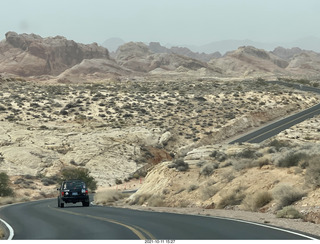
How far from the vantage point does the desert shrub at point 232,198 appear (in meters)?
25.6

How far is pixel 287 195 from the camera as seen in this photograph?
21938 millimetres

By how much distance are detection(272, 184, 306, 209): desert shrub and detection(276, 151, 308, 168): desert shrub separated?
517 cm

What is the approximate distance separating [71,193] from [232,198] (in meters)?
13.1

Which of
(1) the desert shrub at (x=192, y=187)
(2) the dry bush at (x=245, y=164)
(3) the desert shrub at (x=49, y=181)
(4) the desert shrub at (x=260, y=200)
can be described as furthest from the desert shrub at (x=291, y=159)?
(3) the desert shrub at (x=49, y=181)

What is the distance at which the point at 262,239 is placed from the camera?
43.6 feet

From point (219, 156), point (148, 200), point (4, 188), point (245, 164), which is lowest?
point (4, 188)

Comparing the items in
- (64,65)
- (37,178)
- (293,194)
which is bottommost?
(37,178)

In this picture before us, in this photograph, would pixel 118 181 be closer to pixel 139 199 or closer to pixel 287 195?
pixel 139 199

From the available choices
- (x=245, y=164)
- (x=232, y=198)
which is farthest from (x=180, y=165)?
(x=232, y=198)

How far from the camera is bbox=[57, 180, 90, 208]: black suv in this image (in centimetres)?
3425

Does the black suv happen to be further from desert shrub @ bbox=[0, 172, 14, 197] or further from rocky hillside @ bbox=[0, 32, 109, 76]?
rocky hillside @ bbox=[0, 32, 109, 76]

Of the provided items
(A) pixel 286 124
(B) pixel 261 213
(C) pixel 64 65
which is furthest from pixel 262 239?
(C) pixel 64 65

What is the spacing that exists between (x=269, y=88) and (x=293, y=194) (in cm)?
8240

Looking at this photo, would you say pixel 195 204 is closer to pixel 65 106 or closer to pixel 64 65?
pixel 65 106
